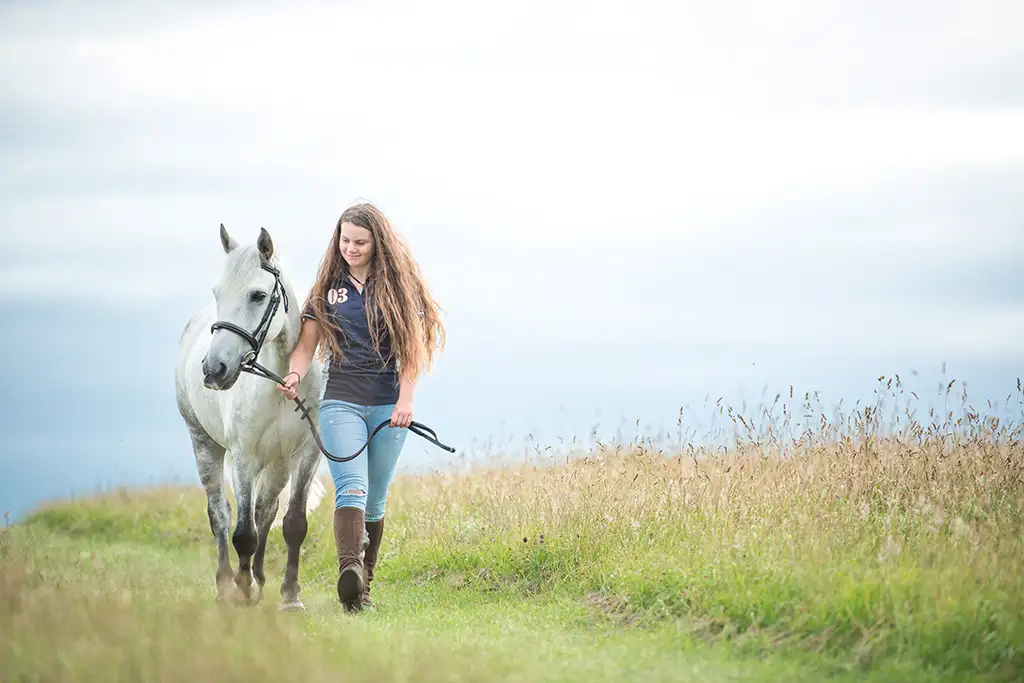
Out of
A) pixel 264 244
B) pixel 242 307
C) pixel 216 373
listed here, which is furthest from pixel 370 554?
pixel 264 244

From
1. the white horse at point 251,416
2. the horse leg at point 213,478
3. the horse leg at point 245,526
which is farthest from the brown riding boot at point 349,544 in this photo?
the horse leg at point 213,478

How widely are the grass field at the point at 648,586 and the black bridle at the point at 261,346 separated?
1118mm

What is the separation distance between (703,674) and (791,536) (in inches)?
68.4

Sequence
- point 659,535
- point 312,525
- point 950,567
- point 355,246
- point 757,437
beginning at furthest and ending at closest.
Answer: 1. point 312,525
2. point 757,437
3. point 659,535
4. point 355,246
5. point 950,567

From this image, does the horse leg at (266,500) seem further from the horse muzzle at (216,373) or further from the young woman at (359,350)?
the horse muzzle at (216,373)

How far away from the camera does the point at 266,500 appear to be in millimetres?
7453

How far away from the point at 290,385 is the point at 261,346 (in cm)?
31

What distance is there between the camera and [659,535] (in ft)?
23.6

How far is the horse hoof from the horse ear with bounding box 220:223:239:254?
2.52 metres

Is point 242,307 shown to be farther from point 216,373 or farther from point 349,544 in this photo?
point 349,544

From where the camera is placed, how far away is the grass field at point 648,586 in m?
4.90

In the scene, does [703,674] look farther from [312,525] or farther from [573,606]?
[312,525]

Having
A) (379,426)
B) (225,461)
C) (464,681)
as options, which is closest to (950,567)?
(464,681)

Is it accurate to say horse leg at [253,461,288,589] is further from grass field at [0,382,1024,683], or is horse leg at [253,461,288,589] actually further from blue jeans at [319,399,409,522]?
blue jeans at [319,399,409,522]
